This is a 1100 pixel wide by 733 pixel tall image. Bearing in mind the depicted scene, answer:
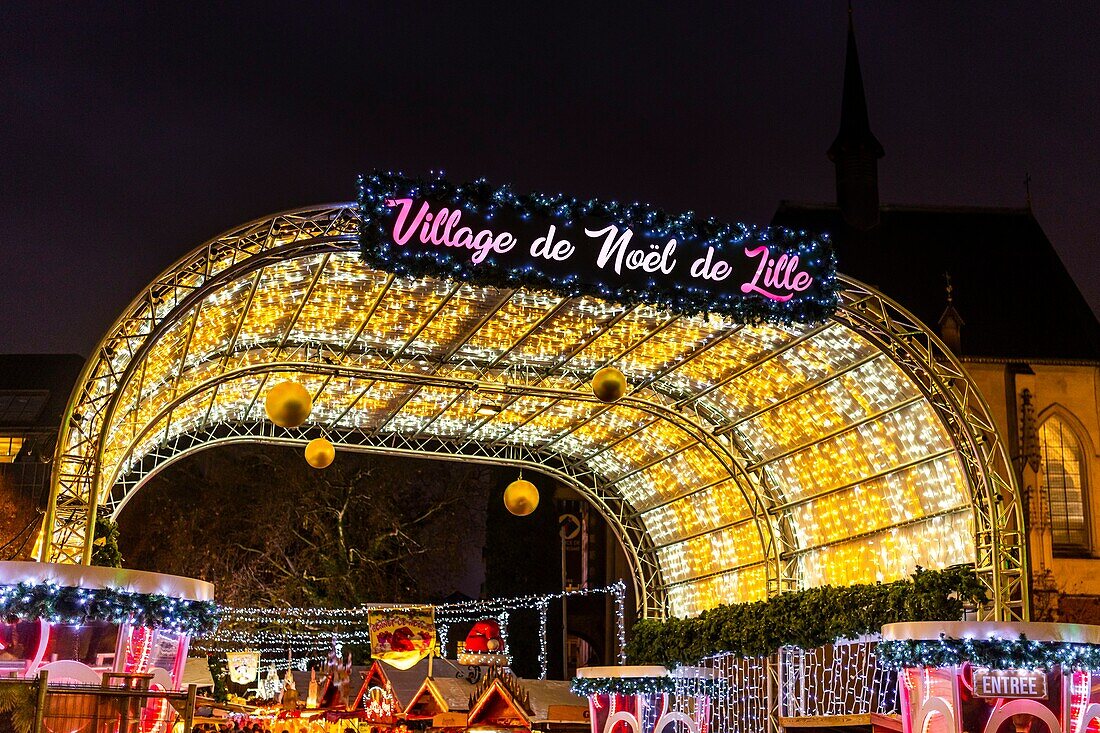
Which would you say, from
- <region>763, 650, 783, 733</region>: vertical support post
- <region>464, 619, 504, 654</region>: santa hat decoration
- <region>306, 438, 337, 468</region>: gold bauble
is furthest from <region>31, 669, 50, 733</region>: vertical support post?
<region>464, 619, 504, 654</region>: santa hat decoration

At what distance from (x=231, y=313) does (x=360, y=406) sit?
5.20 meters

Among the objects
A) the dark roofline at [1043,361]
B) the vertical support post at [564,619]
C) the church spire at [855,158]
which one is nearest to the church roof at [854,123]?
the church spire at [855,158]

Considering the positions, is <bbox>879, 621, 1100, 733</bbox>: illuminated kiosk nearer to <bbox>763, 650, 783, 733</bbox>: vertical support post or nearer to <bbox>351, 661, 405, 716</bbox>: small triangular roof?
<bbox>763, 650, 783, 733</bbox>: vertical support post

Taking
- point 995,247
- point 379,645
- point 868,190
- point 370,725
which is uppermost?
point 868,190

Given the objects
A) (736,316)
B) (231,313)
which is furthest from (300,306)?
(736,316)

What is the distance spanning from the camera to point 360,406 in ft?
68.5

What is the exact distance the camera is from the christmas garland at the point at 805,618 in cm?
1469

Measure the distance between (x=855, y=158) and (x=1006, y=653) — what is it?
29.0 meters

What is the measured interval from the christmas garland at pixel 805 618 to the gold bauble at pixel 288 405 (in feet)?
26.4

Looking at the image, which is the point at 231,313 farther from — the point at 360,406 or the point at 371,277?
the point at 360,406

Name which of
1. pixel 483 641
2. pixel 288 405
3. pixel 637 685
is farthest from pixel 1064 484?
pixel 288 405

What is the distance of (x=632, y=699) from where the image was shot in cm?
1842

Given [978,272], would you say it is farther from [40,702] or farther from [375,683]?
[40,702]

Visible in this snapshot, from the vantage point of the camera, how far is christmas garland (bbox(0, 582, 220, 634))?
9648mm
